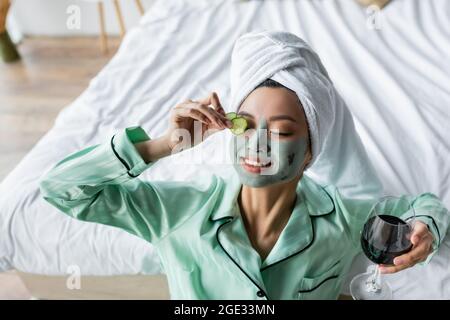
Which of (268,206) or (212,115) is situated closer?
(212,115)

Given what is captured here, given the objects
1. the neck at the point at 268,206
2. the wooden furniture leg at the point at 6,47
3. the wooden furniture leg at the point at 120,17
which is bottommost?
the neck at the point at 268,206

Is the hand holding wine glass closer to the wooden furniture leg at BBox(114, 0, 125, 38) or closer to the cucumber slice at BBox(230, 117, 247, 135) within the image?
the cucumber slice at BBox(230, 117, 247, 135)

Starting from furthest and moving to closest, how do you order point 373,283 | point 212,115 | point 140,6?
point 140,6 < point 373,283 < point 212,115

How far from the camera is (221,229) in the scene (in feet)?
3.18

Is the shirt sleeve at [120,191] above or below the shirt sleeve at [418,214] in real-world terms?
above

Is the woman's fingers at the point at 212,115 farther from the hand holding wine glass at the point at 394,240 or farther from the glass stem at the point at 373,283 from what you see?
the glass stem at the point at 373,283

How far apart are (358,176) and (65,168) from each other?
27.2 inches

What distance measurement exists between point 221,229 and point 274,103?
0.96 ft

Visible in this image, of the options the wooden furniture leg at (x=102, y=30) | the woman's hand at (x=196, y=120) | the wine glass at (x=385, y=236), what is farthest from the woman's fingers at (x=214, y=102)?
the wooden furniture leg at (x=102, y=30)

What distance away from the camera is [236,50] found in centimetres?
91

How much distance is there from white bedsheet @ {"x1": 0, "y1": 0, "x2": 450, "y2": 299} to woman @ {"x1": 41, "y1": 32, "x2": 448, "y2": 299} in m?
0.18

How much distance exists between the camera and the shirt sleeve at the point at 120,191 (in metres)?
0.88

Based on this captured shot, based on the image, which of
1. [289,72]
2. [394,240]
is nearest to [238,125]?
[289,72]

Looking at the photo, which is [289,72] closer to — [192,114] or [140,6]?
[192,114]
